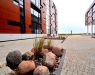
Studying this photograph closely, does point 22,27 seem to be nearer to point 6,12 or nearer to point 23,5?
point 23,5

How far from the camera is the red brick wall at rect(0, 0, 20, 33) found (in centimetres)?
2876

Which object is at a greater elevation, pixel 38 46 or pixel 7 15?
pixel 7 15

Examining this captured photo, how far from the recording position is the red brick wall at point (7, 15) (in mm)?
28756

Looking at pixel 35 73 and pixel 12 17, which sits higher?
pixel 12 17

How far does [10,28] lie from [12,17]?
1.99 m

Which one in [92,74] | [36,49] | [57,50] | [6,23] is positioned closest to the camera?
[92,74]

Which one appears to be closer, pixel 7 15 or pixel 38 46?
pixel 38 46

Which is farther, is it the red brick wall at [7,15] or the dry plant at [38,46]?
the red brick wall at [7,15]

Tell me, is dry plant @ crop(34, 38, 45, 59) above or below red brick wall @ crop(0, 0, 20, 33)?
below

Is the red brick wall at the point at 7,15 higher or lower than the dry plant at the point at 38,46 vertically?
higher

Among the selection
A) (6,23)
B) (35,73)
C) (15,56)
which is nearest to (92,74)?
(35,73)

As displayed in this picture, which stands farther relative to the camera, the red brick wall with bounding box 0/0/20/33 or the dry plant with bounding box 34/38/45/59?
the red brick wall with bounding box 0/0/20/33

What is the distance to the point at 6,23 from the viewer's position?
3019 cm

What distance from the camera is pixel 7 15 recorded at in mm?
30703
